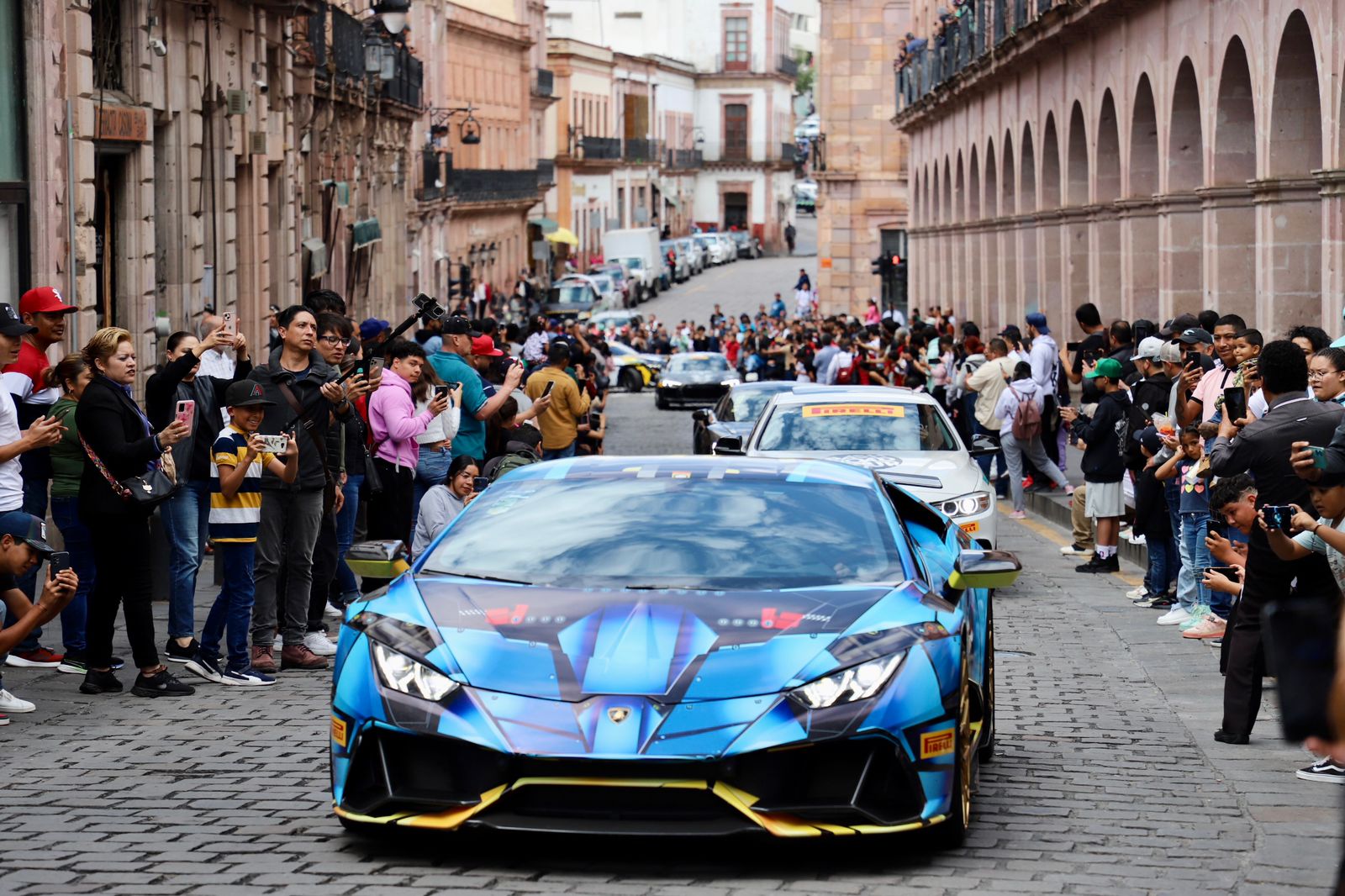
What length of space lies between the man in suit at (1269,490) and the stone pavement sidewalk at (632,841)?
0.83 ft

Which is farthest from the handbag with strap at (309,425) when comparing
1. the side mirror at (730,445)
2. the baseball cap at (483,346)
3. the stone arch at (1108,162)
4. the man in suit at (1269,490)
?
the stone arch at (1108,162)

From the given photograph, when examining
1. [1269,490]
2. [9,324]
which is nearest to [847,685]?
→ [1269,490]

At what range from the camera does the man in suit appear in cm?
943

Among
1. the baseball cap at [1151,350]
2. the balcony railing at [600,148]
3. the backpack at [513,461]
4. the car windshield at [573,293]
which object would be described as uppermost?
the balcony railing at [600,148]

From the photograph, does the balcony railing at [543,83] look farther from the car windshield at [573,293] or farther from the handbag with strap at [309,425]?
the handbag with strap at [309,425]

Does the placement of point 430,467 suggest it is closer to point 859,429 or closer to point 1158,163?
point 859,429

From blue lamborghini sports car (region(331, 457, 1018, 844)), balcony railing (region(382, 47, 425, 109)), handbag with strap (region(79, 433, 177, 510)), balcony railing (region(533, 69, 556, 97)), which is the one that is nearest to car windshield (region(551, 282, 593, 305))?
balcony railing (region(533, 69, 556, 97))

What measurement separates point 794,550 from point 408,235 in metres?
45.2

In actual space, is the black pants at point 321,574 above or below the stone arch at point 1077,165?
below

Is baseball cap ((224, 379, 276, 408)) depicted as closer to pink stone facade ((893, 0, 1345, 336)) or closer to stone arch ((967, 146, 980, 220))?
pink stone facade ((893, 0, 1345, 336))

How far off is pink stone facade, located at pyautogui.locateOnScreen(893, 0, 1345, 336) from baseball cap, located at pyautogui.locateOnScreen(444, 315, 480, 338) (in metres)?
8.47

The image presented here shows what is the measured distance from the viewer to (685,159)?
132 metres

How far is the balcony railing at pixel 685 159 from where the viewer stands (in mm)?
128375

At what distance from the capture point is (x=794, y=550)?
8016 mm
